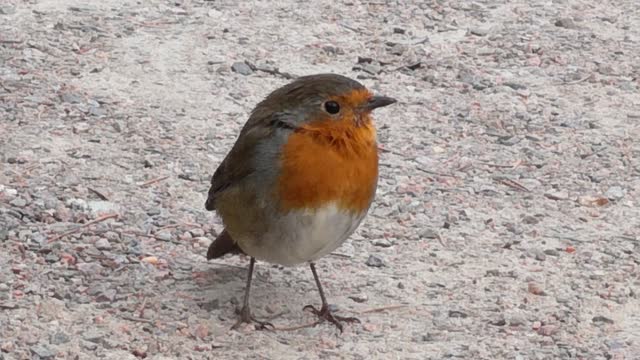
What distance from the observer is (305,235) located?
4945mm

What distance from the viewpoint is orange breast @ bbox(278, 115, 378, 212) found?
4.85 m

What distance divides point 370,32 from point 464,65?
67cm

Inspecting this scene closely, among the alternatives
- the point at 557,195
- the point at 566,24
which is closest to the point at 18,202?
the point at 557,195

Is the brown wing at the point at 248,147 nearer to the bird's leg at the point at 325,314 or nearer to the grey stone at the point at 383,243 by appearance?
the bird's leg at the point at 325,314

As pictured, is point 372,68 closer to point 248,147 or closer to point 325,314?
point 325,314

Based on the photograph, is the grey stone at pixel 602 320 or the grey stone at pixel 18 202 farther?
the grey stone at pixel 18 202

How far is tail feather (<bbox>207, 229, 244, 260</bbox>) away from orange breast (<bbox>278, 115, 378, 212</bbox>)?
622 mm

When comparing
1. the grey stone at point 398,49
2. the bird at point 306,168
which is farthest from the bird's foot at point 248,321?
the grey stone at point 398,49

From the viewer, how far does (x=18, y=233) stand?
575 cm

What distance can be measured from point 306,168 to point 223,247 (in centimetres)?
80

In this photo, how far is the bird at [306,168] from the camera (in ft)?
16.0

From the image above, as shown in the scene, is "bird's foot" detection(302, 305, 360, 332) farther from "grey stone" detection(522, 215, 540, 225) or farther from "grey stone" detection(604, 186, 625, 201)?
"grey stone" detection(604, 186, 625, 201)

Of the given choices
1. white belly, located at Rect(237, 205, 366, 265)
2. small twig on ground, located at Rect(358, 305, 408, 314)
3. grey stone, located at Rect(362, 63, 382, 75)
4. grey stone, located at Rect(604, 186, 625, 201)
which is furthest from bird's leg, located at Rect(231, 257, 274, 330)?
grey stone, located at Rect(362, 63, 382, 75)

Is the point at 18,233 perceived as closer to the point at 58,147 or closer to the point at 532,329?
the point at 58,147
